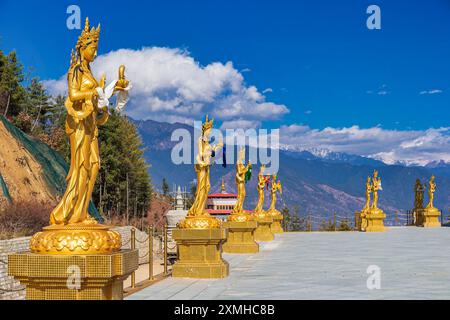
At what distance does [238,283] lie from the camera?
387 inches

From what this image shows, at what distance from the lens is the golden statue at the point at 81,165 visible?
196 inches

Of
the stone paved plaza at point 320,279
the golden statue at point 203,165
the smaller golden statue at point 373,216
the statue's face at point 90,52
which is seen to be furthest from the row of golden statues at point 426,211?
the statue's face at point 90,52

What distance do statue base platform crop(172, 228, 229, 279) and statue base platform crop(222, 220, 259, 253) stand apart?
18.2 feet

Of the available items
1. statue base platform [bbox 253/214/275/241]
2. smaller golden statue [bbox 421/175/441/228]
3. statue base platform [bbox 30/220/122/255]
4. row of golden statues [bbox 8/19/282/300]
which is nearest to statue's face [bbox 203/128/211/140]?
row of golden statues [bbox 8/19/282/300]

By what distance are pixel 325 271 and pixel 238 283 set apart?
94.2 inches

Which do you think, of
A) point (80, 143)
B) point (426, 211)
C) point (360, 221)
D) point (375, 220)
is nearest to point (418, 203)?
point (426, 211)

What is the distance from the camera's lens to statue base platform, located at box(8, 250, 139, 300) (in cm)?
485

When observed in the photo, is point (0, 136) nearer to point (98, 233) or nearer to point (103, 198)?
point (103, 198)

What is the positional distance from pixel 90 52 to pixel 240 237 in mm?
11629

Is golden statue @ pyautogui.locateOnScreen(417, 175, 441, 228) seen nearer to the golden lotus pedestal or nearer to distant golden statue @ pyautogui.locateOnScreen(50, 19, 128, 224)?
the golden lotus pedestal

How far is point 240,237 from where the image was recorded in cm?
1645
